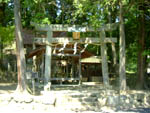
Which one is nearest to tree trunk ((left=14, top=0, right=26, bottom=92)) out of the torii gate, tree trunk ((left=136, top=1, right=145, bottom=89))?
the torii gate

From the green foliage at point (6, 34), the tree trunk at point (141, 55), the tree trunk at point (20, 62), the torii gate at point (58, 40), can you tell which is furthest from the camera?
the green foliage at point (6, 34)

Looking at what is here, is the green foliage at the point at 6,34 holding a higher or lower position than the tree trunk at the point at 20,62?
higher

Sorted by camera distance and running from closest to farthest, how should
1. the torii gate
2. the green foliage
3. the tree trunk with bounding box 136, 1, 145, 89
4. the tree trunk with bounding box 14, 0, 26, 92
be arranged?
1. the tree trunk with bounding box 14, 0, 26, 92
2. the torii gate
3. the tree trunk with bounding box 136, 1, 145, 89
4. the green foliage

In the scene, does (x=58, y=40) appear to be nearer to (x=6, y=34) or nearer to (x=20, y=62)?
(x=20, y=62)

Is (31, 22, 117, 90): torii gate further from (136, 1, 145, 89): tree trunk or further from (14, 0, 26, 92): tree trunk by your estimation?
(136, 1, 145, 89): tree trunk

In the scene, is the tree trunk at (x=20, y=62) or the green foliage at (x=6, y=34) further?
the green foliage at (x=6, y=34)

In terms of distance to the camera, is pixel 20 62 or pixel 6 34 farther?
pixel 6 34

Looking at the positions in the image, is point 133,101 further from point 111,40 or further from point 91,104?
point 111,40

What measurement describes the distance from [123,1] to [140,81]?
6.64 meters

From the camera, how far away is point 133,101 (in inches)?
401

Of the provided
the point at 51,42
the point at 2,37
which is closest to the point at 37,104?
the point at 51,42

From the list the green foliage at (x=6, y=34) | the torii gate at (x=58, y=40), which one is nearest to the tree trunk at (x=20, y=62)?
the torii gate at (x=58, y=40)

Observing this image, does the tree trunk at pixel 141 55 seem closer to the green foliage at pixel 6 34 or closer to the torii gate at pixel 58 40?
the torii gate at pixel 58 40

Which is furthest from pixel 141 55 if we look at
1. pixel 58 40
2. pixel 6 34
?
pixel 6 34
